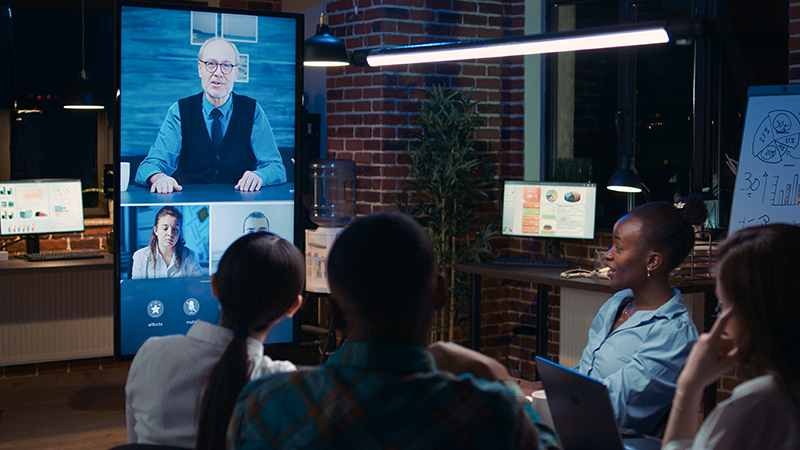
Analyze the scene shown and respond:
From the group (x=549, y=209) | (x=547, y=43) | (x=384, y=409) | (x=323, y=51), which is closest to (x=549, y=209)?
(x=549, y=209)

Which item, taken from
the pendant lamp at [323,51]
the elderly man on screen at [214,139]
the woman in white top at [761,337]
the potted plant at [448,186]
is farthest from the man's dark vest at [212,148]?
the woman in white top at [761,337]

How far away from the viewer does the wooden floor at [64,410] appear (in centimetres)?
373

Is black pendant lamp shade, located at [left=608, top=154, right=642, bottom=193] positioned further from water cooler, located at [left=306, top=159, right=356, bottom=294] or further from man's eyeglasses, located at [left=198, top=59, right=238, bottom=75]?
man's eyeglasses, located at [left=198, top=59, right=238, bottom=75]

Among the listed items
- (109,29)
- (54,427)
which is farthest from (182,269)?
(109,29)

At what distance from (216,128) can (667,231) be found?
2.03 metres

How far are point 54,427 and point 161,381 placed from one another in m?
2.84

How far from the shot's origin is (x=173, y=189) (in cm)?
331

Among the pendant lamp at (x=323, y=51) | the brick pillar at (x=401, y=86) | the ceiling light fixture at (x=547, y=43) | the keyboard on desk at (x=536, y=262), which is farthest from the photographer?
the brick pillar at (x=401, y=86)

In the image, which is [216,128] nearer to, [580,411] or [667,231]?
[667,231]

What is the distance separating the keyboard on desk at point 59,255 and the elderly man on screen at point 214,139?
1639 millimetres

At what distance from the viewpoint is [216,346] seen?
59.8 inches

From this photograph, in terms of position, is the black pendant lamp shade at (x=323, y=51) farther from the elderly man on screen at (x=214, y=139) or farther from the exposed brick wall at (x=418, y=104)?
the exposed brick wall at (x=418, y=104)

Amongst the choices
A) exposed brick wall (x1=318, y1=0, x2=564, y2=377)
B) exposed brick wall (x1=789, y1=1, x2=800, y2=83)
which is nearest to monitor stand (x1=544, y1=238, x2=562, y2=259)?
exposed brick wall (x1=318, y1=0, x2=564, y2=377)

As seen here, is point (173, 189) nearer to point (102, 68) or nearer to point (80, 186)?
point (80, 186)
